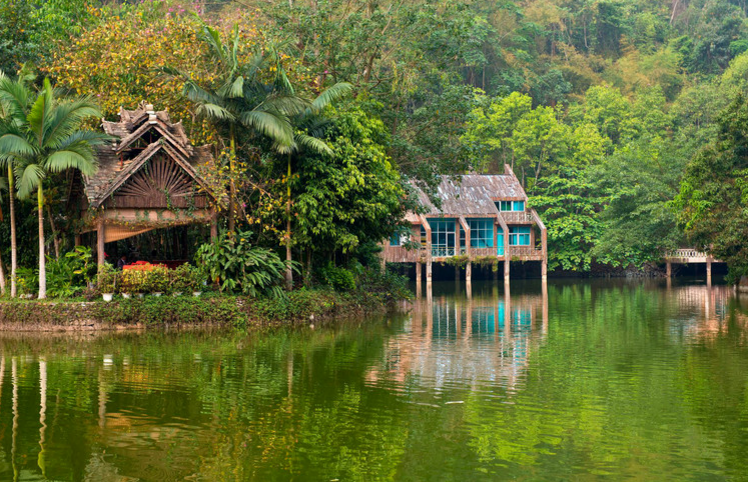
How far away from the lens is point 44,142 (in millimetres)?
21438

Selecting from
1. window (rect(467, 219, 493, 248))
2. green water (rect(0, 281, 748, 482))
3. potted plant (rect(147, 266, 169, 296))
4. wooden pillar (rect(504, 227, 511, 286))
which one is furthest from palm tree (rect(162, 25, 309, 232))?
window (rect(467, 219, 493, 248))

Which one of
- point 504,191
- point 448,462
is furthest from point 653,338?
point 504,191

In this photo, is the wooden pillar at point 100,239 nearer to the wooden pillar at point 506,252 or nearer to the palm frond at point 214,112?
the palm frond at point 214,112

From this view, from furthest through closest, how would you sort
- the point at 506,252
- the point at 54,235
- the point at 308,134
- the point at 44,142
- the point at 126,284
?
1. the point at 506,252
2. the point at 308,134
3. the point at 54,235
4. the point at 126,284
5. the point at 44,142

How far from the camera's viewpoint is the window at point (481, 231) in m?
50.0

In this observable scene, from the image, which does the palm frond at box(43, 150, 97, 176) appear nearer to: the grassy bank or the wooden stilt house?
the wooden stilt house

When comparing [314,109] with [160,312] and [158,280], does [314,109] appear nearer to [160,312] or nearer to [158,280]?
[158,280]

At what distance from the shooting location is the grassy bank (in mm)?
21453

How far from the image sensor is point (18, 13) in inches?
1110

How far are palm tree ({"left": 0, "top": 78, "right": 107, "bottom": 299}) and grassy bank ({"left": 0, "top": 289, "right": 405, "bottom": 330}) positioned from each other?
152 centimetres

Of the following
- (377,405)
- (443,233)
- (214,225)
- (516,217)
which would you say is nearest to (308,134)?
(214,225)

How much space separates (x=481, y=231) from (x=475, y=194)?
2226 mm

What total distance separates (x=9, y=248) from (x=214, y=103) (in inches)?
275

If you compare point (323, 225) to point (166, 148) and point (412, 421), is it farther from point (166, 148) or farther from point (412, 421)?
point (412, 421)
